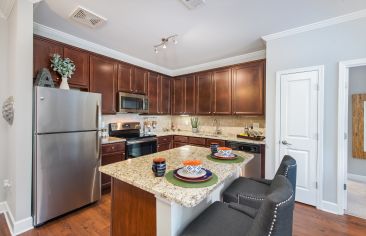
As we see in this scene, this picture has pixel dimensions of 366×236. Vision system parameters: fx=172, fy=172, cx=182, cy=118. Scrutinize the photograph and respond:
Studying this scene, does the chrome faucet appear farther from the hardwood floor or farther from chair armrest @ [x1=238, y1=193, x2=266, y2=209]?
chair armrest @ [x1=238, y1=193, x2=266, y2=209]

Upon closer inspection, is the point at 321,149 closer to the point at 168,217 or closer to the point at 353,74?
the point at 353,74

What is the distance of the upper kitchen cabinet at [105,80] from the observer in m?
3.07

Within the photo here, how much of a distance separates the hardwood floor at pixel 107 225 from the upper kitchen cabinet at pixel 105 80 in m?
1.72

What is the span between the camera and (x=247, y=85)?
346 cm

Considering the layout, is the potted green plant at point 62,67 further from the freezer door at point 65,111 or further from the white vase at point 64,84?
the freezer door at point 65,111

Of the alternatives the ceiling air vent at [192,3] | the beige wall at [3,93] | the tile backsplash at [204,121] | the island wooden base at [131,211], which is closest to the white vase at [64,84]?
the beige wall at [3,93]

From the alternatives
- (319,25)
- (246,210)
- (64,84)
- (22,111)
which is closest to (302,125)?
(319,25)

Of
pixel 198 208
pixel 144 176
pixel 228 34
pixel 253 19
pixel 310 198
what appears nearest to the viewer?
pixel 144 176

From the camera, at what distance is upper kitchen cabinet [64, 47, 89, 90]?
277 centimetres

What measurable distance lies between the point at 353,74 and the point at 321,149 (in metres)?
2.26

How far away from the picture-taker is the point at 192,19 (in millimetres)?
2375

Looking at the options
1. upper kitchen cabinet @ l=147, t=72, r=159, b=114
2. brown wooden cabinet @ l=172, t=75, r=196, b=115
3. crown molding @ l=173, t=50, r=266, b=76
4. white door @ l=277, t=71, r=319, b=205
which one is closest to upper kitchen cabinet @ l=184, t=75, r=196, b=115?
brown wooden cabinet @ l=172, t=75, r=196, b=115

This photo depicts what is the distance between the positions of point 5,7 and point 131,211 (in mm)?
2951

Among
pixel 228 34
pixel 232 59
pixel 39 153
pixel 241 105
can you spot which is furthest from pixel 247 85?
pixel 39 153
